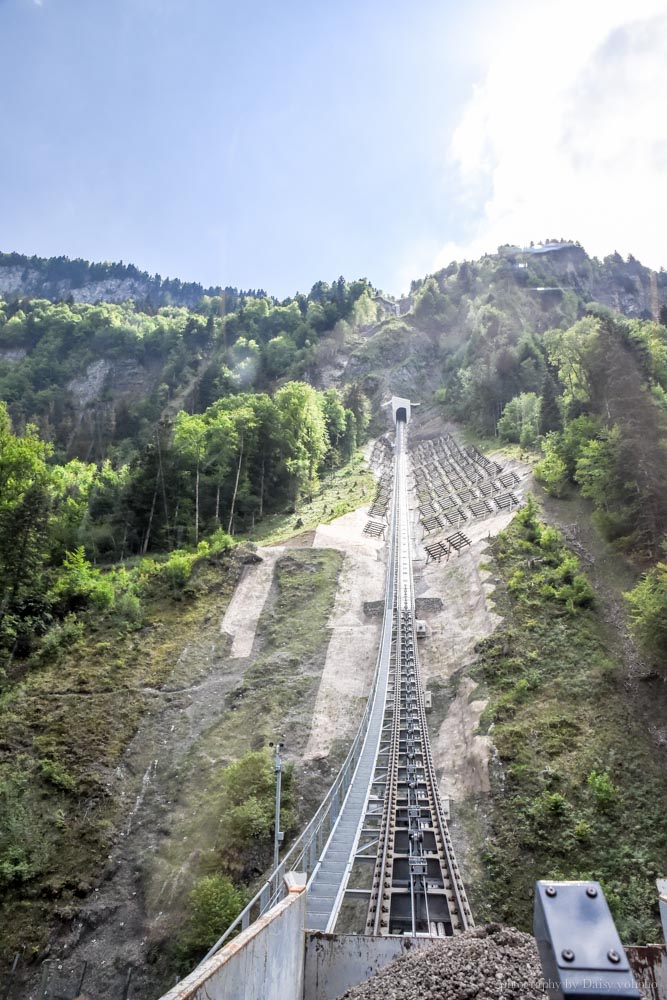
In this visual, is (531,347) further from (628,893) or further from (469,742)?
(628,893)

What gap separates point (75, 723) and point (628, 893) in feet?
63.6

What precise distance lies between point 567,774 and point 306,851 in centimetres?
1043

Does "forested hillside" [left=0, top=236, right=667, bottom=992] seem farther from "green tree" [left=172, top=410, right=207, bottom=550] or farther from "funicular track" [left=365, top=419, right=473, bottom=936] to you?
"funicular track" [left=365, top=419, right=473, bottom=936]

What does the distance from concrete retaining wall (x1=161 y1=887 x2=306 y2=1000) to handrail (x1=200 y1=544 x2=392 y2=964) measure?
0.26 metres

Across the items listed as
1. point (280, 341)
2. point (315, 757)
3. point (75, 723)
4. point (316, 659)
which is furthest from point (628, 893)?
point (280, 341)

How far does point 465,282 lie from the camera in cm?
11981

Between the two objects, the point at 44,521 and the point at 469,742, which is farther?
the point at 44,521

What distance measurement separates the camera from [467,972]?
22.0ft

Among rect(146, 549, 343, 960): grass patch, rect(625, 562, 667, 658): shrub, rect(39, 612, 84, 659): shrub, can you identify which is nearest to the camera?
rect(146, 549, 343, 960): grass patch

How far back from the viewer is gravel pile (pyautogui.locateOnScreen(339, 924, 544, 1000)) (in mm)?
6281

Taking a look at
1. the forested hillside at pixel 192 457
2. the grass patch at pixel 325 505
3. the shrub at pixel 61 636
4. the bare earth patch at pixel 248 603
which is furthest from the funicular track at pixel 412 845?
the grass patch at pixel 325 505

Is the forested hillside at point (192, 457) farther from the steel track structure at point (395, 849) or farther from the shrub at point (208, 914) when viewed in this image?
the steel track structure at point (395, 849)

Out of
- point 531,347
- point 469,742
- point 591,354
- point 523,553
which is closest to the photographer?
point 469,742

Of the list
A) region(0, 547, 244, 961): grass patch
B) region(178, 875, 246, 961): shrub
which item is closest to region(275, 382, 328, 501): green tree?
region(0, 547, 244, 961): grass patch
